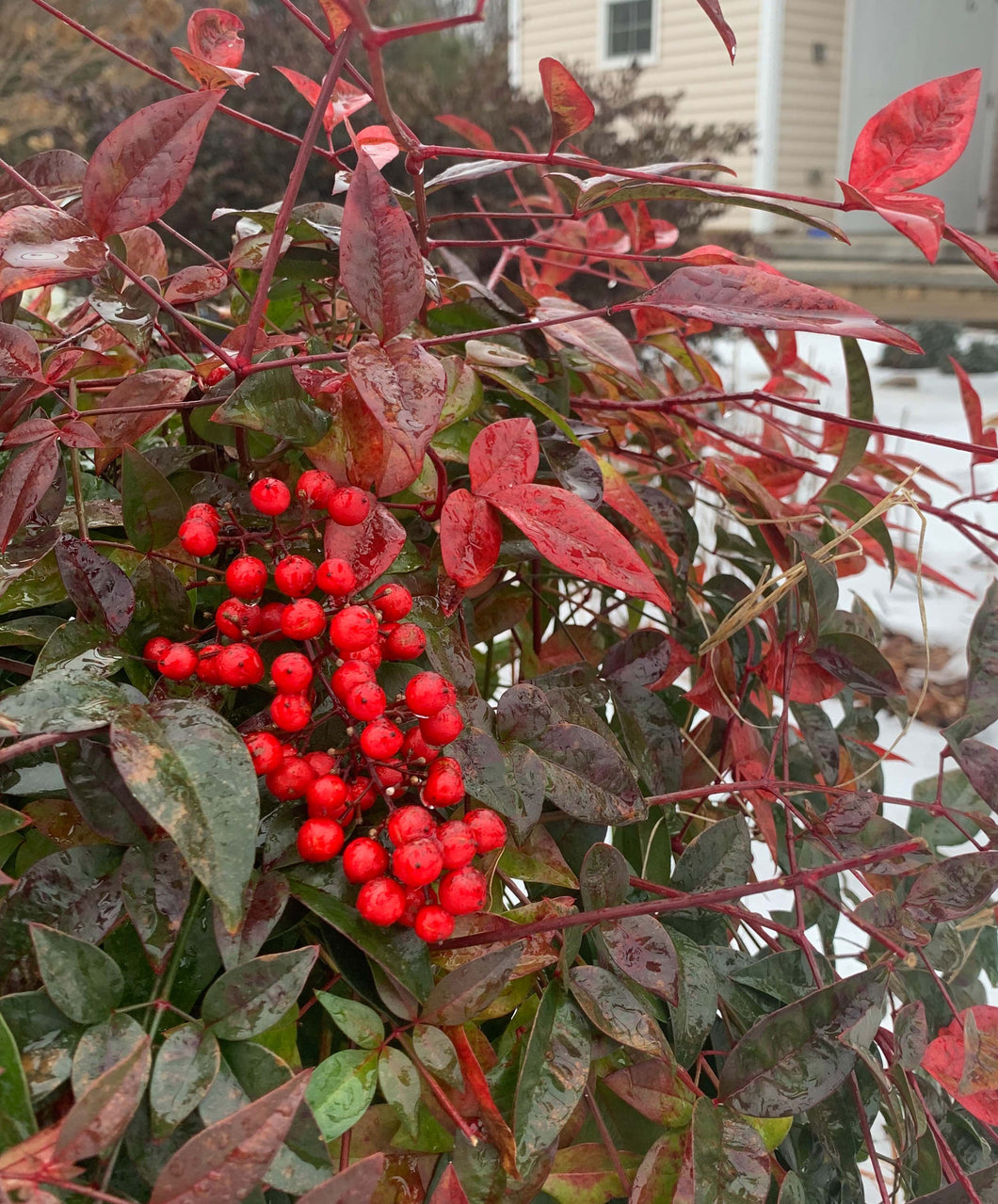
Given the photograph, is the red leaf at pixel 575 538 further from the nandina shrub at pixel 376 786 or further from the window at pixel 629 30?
the window at pixel 629 30

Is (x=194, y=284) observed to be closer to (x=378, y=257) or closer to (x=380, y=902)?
(x=378, y=257)

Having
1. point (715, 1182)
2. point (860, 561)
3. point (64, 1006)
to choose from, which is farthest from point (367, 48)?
point (860, 561)

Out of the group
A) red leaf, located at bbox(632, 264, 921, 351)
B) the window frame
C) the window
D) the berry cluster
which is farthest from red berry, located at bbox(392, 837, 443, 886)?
the window

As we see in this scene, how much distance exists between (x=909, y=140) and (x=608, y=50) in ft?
30.7

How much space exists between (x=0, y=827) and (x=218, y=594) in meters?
0.14

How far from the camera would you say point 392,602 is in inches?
14.3

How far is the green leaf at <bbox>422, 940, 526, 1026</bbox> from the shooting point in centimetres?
33

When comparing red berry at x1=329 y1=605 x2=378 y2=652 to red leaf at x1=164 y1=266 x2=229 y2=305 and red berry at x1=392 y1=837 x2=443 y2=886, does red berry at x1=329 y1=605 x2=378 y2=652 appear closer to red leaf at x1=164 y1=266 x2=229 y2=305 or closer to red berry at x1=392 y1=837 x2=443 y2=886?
red berry at x1=392 y1=837 x2=443 y2=886

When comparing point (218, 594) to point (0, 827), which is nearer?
point (0, 827)

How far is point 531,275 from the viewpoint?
0.72 m

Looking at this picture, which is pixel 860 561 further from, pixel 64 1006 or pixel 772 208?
pixel 64 1006

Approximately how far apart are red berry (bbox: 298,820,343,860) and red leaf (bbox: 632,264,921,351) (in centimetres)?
23

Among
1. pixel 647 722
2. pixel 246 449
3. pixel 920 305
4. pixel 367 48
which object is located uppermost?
pixel 367 48

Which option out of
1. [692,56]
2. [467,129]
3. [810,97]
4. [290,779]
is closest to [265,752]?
[290,779]
